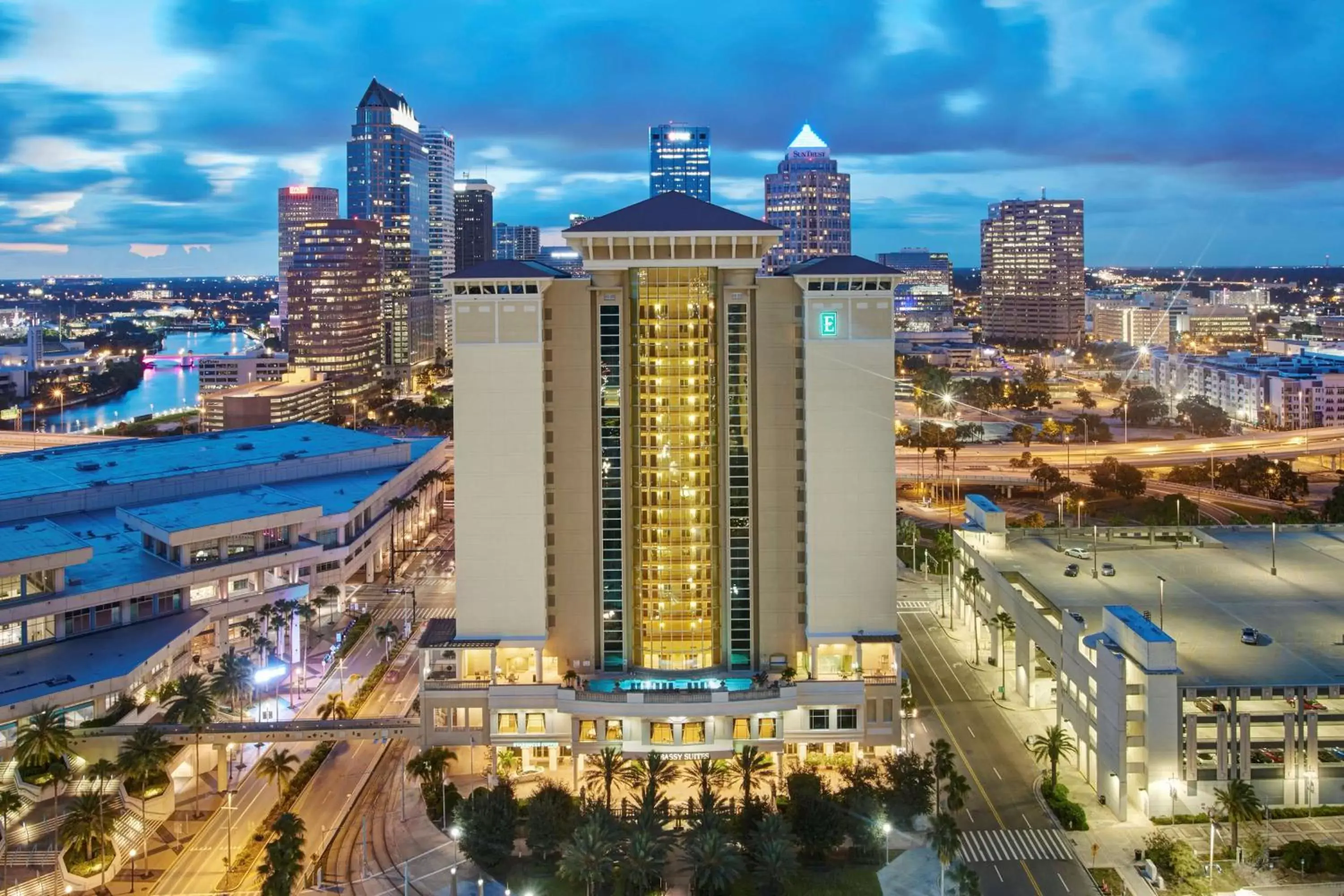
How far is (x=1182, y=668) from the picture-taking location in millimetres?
66500

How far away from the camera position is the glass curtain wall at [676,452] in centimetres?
7756

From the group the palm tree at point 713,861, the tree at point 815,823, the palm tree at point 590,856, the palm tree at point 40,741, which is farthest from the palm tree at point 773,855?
the palm tree at point 40,741

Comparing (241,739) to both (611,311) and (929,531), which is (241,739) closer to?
(611,311)

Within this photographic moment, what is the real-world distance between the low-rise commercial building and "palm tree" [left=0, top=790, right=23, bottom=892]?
64.0m

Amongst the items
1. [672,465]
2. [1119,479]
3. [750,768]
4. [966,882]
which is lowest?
[966,882]

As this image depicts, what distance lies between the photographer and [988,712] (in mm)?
81062

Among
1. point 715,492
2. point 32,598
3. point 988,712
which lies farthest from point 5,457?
point 988,712

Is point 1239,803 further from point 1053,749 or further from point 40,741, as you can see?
point 40,741

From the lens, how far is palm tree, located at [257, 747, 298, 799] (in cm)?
6388

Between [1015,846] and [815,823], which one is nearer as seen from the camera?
[815,823]

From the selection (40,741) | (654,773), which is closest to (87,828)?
(40,741)

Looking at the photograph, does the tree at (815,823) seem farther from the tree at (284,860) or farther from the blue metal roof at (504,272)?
the blue metal roof at (504,272)

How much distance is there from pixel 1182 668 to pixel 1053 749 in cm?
1015

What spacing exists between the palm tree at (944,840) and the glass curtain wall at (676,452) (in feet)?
87.5
